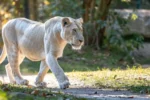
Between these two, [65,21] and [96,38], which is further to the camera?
[96,38]

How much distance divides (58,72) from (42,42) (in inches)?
40.5

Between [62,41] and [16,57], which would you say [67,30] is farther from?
[16,57]

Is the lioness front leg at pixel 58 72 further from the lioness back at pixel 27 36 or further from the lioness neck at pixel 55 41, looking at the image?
the lioness back at pixel 27 36

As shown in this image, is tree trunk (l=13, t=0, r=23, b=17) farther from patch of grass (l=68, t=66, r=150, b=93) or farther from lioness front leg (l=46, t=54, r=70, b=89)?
lioness front leg (l=46, t=54, r=70, b=89)

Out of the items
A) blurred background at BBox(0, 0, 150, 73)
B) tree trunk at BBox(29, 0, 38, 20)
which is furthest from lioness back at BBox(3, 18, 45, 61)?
tree trunk at BBox(29, 0, 38, 20)

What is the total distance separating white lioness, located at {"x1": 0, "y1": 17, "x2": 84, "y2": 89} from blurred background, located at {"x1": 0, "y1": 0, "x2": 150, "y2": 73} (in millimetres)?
6138

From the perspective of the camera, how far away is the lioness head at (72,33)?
8109 millimetres

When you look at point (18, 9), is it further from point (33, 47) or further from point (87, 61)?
point (33, 47)

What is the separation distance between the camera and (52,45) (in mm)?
8484

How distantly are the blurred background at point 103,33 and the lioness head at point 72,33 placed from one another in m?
7.55

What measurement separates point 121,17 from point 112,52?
152 centimetres

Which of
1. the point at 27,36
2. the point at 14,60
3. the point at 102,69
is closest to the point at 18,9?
the point at 102,69

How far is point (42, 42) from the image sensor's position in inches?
354

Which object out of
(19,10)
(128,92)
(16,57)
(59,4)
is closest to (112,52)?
(59,4)
